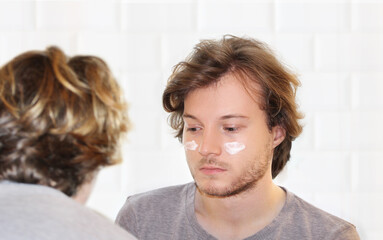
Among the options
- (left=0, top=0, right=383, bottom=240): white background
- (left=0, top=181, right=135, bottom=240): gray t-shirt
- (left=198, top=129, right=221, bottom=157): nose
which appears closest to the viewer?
(left=0, top=181, right=135, bottom=240): gray t-shirt

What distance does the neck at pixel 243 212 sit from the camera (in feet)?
4.01

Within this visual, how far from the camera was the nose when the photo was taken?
1138mm

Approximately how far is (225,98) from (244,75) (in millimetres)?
86

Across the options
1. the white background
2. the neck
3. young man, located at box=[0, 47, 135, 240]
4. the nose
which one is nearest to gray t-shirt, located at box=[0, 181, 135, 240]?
young man, located at box=[0, 47, 135, 240]

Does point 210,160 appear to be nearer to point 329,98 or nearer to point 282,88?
point 282,88

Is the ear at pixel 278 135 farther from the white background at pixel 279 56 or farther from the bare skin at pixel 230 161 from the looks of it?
the white background at pixel 279 56

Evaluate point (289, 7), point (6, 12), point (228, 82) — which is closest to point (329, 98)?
point (289, 7)

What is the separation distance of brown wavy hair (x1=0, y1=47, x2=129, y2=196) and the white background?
766 mm

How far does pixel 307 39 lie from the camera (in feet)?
5.07

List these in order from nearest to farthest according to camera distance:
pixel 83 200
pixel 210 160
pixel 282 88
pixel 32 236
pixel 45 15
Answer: pixel 32 236 → pixel 83 200 → pixel 210 160 → pixel 282 88 → pixel 45 15

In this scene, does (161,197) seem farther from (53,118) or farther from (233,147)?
(53,118)

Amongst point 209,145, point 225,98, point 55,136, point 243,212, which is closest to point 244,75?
point 225,98

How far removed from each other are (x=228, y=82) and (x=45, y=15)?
62 centimetres

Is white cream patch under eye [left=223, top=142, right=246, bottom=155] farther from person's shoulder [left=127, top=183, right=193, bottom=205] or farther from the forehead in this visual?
person's shoulder [left=127, top=183, right=193, bottom=205]
